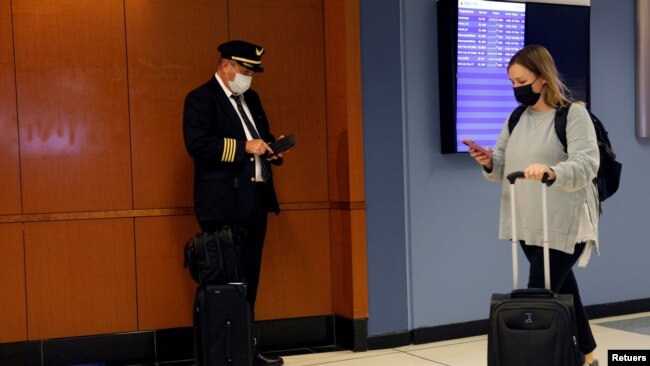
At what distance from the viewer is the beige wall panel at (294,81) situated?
179 inches

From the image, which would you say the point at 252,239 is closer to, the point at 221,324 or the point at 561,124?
the point at 221,324

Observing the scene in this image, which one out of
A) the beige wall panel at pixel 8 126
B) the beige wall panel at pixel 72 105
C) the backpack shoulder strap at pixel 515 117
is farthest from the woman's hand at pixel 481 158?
the beige wall panel at pixel 8 126

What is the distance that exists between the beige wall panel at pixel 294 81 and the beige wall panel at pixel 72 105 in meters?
0.73

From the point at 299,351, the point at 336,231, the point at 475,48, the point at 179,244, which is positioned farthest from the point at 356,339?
the point at 475,48

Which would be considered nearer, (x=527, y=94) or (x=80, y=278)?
(x=527, y=94)

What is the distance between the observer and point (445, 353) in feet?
14.3

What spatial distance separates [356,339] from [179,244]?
108cm

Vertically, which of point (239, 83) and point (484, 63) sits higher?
point (484, 63)

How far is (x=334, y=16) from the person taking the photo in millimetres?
4555

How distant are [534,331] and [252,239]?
5.31 feet

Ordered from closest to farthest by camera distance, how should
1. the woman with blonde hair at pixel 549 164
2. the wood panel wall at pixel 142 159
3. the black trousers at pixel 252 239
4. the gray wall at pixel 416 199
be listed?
the woman with blonde hair at pixel 549 164, the black trousers at pixel 252 239, the wood panel wall at pixel 142 159, the gray wall at pixel 416 199

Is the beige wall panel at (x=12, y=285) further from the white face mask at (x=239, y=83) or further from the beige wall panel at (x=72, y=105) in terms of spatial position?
the white face mask at (x=239, y=83)

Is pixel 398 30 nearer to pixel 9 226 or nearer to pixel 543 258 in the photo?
pixel 543 258

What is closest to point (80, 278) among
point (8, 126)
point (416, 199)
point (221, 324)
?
point (8, 126)
